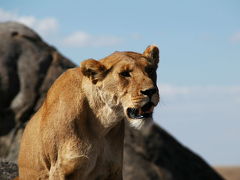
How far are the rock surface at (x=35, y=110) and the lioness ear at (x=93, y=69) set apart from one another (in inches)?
429

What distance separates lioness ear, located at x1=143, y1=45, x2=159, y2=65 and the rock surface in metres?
10.8

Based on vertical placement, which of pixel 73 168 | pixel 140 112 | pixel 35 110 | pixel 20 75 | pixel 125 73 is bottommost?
pixel 73 168

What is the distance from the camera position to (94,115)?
21.9 feet

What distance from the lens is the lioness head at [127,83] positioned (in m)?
6.24

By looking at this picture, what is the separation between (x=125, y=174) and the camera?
57.9 ft

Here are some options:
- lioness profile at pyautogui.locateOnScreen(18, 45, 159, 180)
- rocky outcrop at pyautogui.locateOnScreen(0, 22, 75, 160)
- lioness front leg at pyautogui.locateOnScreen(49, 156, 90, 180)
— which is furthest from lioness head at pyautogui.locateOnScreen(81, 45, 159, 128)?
rocky outcrop at pyautogui.locateOnScreen(0, 22, 75, 160)

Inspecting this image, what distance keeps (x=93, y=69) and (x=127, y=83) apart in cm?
43

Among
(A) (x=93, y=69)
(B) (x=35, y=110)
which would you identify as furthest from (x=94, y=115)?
(B) (x=35, y=110)

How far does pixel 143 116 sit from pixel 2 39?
12349 mm

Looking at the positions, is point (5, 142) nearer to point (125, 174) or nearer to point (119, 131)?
point (125, 174)

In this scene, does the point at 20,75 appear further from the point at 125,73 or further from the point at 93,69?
the point at 125,73

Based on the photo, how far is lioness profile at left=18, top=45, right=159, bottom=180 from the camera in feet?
20.9

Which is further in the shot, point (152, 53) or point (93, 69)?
point (152, 53)

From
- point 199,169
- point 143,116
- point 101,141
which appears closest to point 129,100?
point 143,116
